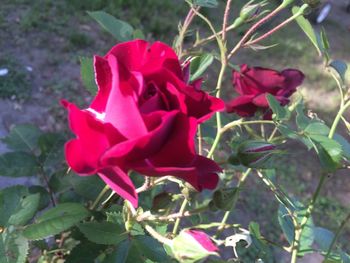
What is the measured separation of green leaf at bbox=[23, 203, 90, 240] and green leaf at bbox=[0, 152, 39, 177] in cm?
14

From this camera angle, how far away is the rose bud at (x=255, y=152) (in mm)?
492

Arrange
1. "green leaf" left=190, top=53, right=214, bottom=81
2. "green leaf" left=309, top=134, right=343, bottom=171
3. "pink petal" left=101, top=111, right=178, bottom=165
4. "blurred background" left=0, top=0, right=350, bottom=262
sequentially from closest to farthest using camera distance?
"pink petal" left=101, top=111, right=178, bottom=165, "green leaf" left=309, top=134, right=343, bottom=171, "green leaf" left=190, top=53, right=214, bottom=81, "blurred background" left=0, top=0, right=350, bottom=262

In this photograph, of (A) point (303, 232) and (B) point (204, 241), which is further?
(A) point (303, 232)

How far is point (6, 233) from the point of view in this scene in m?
0.54

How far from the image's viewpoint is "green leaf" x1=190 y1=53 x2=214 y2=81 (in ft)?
1.98

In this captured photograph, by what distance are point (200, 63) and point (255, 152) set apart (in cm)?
16

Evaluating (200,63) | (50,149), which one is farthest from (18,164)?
(200,63)

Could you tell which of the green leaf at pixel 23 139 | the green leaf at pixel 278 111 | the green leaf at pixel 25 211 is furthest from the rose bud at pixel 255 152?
the green leaf at pixel 23 139

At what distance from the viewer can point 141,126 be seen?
1.22ft

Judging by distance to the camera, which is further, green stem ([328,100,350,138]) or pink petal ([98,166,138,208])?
green stem ([328,100,350,138])

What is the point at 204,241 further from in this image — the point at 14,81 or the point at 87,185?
the point at 14,81

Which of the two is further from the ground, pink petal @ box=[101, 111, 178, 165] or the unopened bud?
the unopened bud

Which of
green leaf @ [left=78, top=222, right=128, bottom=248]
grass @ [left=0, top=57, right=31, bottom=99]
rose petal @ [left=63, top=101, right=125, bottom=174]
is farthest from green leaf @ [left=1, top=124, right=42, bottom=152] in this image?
grass @ [left=0, top=57, right=31, bottom=99]

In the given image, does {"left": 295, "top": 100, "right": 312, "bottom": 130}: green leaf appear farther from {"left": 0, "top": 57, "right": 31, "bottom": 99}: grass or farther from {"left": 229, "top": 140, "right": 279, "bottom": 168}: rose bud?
{"left": 0, "top": 57, "right": 31, "bottom": 99}: grass
